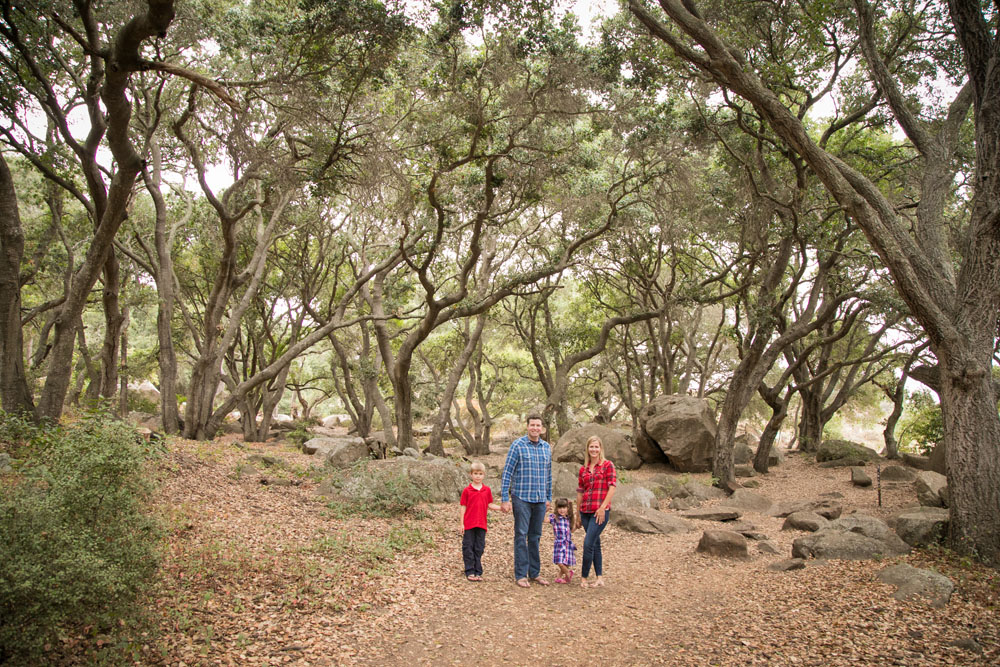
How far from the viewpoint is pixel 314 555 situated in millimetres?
6242

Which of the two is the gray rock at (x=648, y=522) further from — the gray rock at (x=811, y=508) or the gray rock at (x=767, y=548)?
the gray rock at (x=811, y=508)

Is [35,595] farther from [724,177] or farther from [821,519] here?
[724,177]

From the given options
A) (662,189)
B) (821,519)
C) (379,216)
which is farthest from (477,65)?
(821,519)

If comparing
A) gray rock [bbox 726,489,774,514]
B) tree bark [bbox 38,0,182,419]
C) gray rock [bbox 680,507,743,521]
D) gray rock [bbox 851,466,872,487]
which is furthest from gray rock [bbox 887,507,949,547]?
tree bark [bbox 38,0,182,419]

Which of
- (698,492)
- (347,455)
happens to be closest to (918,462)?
(698,492)

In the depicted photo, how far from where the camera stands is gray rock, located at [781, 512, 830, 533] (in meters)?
9.15

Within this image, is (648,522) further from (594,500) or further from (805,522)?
(594,500)

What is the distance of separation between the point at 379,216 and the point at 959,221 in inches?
557

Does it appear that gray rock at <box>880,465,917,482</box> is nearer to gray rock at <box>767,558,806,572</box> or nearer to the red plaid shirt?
gray rock at <box>767,558,806,572</box>

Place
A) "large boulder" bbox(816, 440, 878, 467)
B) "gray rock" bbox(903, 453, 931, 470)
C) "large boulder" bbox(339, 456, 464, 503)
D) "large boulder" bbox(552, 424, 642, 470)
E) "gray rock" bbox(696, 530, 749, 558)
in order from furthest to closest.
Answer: "large boulder" bbox(816, 440, 878, 467) → "large boulder" bbox(552, 424, 642, 470) → "gray rock" bbox(903, 453, 931, 470) → "large boulder" bbox(339, 456, 464, 503) → "gray rock" bbox(696, 530, 749, 558)

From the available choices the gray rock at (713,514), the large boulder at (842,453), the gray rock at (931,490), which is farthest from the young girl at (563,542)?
the large boulder at (842,453)

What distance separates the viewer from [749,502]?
11.8 meters

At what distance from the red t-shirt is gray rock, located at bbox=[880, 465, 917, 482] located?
1189cm

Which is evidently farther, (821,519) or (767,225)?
(767,225)
